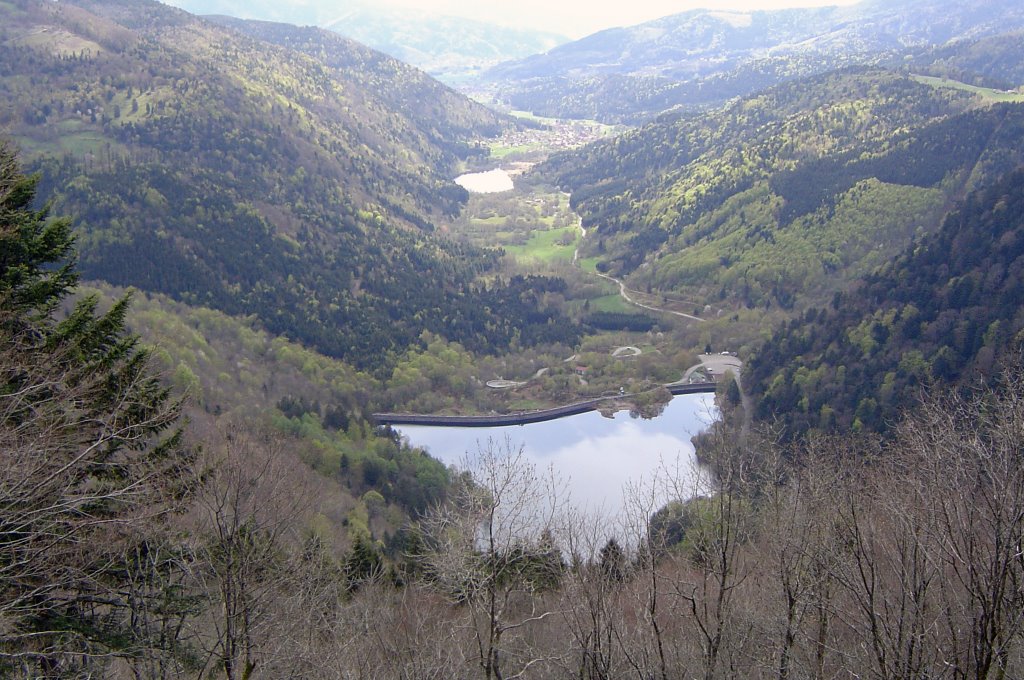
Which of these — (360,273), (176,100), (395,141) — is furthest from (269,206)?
(395,141)

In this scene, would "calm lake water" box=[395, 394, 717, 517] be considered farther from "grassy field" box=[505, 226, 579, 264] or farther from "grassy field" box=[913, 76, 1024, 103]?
"grassy field" box=[913, 76, 1024, 103]

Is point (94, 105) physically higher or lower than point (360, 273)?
A: higher

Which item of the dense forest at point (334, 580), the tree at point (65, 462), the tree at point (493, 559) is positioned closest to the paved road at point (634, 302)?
the dense forest at point (334, 580)

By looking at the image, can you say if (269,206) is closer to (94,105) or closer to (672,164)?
(94,105)

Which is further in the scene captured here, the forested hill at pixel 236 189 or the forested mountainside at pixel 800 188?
the forested mountainside at pixel 800 188

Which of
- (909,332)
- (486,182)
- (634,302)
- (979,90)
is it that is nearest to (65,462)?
(909,332)

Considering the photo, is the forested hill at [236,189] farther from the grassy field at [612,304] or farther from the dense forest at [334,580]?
the dense forest at [334,580]
